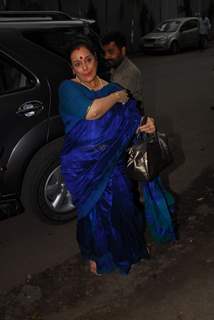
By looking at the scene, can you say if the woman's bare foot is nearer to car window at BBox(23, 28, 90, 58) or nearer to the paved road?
the paved road

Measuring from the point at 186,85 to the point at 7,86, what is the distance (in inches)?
337

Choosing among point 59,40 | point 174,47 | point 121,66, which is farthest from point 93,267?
point 174,47

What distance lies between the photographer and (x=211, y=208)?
15.4 ft

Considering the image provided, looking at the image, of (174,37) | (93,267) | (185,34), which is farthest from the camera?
(185,34)

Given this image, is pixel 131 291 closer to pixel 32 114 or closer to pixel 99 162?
pixel 99 162

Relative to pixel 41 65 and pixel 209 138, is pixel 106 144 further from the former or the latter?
pixel 209 138

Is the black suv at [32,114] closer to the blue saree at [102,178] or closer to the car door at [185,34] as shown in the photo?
the blue saree at [102,178]

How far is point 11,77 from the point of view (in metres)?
3.98

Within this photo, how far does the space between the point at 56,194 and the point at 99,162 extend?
1.24 metres

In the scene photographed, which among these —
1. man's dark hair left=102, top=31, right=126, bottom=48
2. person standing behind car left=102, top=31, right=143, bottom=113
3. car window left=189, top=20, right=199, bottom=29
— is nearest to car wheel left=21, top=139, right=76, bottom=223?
person standing behind car left=102, top=31, right=143, bottom=113

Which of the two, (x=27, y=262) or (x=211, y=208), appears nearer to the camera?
(x=27, y=262)

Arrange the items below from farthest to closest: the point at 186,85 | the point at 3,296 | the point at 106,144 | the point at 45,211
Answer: the point at 186,85, the point at 45,211, the point at 3,296, the point at 106,144

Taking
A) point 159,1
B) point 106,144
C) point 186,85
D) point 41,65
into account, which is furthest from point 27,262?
point 159,1

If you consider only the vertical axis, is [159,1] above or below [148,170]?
below
